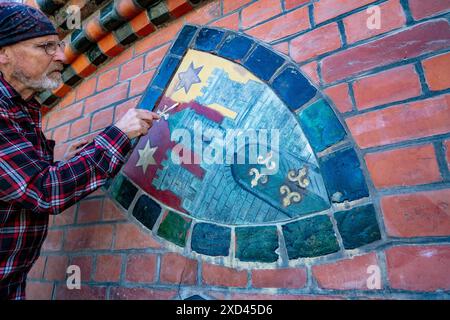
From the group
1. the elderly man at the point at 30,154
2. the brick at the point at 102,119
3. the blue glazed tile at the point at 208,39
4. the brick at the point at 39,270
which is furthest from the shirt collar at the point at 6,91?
the brick at the point at 39,270

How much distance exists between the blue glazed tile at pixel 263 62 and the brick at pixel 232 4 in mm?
188

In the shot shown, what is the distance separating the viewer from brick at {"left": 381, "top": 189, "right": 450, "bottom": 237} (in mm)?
583

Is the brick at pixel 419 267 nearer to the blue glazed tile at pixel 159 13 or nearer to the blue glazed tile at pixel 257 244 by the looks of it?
the blue glazed tile at pixel 257 244

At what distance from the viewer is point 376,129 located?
2.21ft

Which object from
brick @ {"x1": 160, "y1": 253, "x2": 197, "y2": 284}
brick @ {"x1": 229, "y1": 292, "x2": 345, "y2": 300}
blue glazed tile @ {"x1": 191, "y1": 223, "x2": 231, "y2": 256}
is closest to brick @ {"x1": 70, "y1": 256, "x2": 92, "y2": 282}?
brick @ {"x1": 160, "y1": 253, "x2": 197, "y2": 284}

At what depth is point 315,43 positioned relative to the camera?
0.80 meters

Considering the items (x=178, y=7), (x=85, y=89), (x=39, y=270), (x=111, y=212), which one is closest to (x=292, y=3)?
(x=178, y=7)

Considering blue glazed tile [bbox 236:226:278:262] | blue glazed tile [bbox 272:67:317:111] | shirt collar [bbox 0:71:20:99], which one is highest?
shirt collar [bbox 0:71:20:99]

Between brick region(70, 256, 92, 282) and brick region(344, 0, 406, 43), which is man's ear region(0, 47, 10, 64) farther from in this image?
brick region(344, 0, 406, 43)

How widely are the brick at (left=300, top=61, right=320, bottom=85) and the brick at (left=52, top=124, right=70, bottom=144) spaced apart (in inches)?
41.3

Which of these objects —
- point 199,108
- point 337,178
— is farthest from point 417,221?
point 199,108

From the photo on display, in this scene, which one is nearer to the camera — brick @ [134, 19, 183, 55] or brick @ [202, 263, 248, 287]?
brick @ [202, 263, 248, 287]

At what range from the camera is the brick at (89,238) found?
1064 millimetres

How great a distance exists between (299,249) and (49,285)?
97 centimetres
